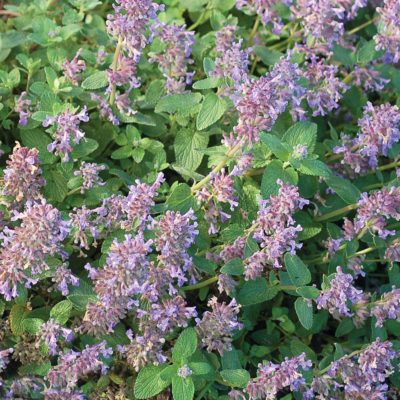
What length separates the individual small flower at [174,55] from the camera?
13.1 ft

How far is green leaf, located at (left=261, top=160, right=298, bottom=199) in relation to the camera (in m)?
3.46

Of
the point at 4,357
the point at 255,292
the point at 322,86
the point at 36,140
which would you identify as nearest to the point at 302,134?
the point at 322,86

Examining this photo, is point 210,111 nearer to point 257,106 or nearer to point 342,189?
point 257,106

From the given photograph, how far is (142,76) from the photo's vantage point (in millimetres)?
4355

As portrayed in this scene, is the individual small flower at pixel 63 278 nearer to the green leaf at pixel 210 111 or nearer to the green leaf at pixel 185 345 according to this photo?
the green leaf at pixel 185 345

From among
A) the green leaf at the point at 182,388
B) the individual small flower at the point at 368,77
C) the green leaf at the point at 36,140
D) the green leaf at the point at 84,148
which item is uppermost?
the individual small flower at the point at 368,77

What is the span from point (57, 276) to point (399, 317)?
1652mm

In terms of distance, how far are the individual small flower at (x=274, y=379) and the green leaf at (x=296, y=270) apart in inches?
13.9

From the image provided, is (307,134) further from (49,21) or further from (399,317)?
(49,21)

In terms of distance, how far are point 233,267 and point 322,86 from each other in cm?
128

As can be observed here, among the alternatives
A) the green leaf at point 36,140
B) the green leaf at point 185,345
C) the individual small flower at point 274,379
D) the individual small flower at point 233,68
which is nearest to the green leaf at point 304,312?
the individual small flower at point 274,379

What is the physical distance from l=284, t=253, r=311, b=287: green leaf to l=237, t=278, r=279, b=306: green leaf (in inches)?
9.0

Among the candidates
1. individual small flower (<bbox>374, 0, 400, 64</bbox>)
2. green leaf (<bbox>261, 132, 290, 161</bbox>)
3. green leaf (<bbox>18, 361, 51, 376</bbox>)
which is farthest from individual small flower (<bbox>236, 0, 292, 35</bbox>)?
green leaf (<bbox>18, 361, 51, 376</bbox>)

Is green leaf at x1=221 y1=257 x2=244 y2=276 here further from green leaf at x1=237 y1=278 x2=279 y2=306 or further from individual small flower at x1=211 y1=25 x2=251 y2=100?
individual small flower at x1=211 y1=25 x2=251 y2=100
